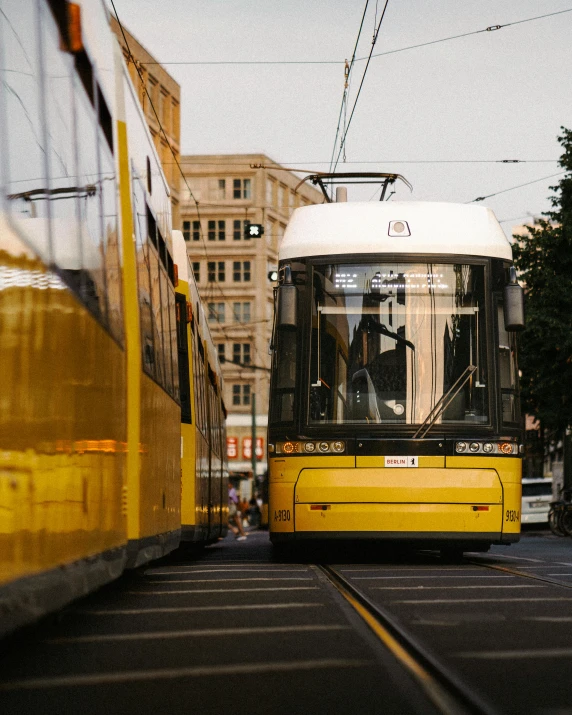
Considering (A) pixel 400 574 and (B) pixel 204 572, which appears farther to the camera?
(B) pixel 204 572

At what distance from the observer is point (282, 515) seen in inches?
575

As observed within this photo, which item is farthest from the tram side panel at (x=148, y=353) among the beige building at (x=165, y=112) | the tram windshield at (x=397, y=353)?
the beige building at (x=165, y=112)

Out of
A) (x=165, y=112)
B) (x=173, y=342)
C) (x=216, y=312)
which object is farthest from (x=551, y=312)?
(x=216, y=312)

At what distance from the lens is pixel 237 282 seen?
9750 centimetres

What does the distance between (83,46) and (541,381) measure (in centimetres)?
3466

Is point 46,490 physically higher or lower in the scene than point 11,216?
lower

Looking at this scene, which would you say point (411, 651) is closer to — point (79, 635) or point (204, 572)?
point (79, 635)

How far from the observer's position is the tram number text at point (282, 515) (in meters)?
14.5

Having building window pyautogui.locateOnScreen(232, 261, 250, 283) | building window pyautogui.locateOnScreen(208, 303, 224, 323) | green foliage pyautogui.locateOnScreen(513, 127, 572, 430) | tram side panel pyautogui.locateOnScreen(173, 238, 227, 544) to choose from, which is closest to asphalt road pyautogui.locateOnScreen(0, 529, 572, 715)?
tram side panel pyautogui.locateOnScreen(173, 238, 227, 544)

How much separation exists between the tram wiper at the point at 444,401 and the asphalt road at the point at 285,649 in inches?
102

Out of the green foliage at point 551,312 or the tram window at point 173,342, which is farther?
the green foliage at point 551,312

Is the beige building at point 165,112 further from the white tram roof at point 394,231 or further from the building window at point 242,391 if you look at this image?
the white tram roof at point 394,231

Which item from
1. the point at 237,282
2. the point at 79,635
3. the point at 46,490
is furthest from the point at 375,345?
the point at 237,282

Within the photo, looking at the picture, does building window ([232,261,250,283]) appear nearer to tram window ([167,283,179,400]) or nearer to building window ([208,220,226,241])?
building window ([208,220,226,241])
